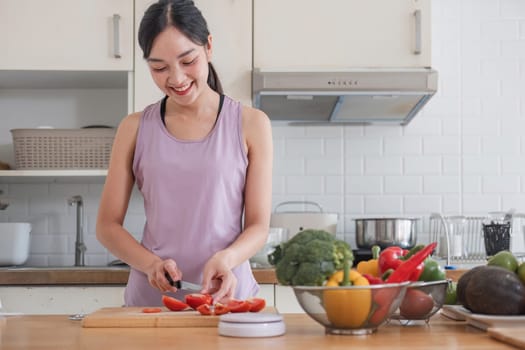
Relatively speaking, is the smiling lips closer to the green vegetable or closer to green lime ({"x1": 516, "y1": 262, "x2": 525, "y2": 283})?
the green vegetable

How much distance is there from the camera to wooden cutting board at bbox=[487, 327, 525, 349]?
1.20m

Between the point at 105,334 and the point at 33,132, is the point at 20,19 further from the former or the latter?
the point at 105,334

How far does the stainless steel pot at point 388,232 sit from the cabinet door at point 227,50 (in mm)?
723

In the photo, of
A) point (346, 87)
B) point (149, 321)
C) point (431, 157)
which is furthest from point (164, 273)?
point (431, 157)

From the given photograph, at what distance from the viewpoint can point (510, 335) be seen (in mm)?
1244

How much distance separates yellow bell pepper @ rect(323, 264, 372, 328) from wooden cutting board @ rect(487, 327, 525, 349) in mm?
207

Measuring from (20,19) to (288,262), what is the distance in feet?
8.01

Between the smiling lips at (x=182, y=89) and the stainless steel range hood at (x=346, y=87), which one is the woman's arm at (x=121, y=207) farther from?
the stainless steel range hood at (x=346, y=87)

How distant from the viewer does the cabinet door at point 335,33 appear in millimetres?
3320

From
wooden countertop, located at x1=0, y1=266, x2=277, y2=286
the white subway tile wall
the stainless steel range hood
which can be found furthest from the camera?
the white subway tile wall

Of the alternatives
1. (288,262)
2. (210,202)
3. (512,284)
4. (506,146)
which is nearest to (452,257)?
(506,146)

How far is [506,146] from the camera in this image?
3.70m

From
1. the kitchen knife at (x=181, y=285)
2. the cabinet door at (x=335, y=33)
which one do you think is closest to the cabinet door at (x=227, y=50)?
the cabinet door at (x=335, y=33)

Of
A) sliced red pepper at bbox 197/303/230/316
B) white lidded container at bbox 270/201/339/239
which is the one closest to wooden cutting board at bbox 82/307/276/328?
sliced red pepper at bbox 197/303/230/316
